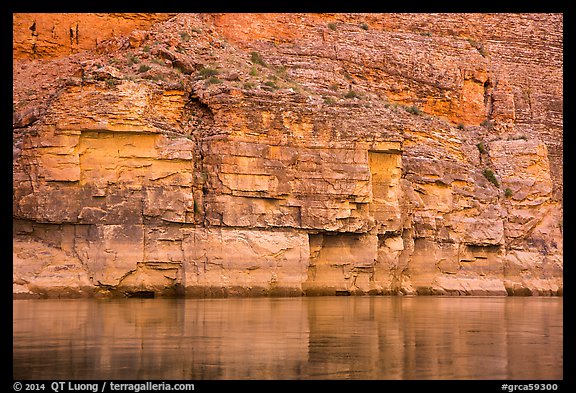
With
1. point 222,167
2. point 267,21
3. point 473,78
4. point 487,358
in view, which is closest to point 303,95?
point 222,167

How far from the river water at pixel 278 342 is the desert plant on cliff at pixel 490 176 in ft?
58.1

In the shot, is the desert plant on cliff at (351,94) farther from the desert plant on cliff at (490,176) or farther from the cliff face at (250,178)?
the desert plant on cliff at (490,176)

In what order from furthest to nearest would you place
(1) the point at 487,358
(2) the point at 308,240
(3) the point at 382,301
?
(2) the point at 308,240 → (3) the point at 382,301 → (1) the point at 487,358

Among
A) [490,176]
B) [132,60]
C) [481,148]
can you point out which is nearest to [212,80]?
[132,60]

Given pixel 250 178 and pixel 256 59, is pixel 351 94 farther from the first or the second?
pixel 250 178

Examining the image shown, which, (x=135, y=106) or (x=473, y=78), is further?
(x=473, y=78)

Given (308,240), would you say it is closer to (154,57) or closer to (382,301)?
(382,301)

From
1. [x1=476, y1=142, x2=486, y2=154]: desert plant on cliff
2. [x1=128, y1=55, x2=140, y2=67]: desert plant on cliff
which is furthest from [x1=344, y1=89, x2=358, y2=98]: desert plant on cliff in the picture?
[x1=128, y1=55, x2=140, y2=67]: desert plant on cliff

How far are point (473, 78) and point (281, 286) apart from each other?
22.4 metres

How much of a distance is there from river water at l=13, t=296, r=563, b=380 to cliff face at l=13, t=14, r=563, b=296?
15.6 feet

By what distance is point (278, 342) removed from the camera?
20.1 metres

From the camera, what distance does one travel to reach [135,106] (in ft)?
118

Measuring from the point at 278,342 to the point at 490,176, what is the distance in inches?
1175

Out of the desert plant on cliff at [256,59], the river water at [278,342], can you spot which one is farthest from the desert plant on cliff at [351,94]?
the river water at [278,342]
